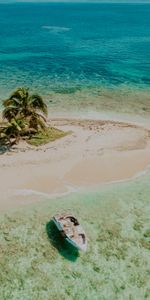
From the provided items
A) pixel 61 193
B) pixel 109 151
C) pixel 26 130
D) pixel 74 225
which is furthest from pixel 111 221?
pixel 26 130

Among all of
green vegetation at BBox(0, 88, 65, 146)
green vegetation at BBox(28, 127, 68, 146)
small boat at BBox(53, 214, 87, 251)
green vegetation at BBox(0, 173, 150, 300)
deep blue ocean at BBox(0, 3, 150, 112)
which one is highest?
green vegetation at BBox(0, 88, 65, 146)

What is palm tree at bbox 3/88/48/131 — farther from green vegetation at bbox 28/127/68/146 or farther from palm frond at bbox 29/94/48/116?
green vegetation at bbox 28/127/68/146

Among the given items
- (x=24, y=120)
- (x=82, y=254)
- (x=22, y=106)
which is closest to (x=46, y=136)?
(x=24, y=120)

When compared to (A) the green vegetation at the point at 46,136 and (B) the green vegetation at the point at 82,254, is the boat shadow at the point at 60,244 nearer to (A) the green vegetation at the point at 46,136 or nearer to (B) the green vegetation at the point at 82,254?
(B) the green vegetation at the point at 82,254

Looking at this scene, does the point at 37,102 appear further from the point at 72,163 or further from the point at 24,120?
the point at 72,163

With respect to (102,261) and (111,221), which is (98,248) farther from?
(111,221)

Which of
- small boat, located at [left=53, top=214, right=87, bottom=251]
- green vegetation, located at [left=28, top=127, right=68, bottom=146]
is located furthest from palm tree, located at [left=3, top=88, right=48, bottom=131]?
small boat, located at [left=53, top=214, right=87, bottom=251]
